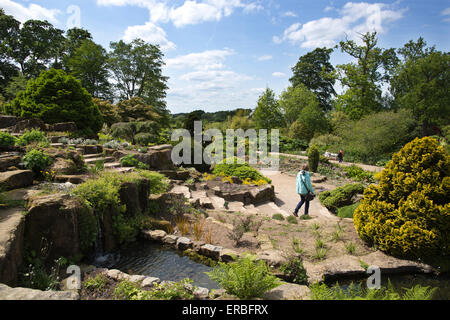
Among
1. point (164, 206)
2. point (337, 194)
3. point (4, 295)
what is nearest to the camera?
point (4, 295)

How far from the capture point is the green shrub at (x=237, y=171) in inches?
455

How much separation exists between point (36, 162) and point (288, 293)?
6095mm

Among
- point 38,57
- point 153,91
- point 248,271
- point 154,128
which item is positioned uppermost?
point 38,57

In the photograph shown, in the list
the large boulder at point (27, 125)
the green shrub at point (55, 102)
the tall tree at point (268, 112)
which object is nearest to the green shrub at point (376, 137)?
the tall tree at point (268, 112)

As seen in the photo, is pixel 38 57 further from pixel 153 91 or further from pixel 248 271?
pixel 248 271

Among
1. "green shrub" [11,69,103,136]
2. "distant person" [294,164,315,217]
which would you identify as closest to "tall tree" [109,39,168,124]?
"green shrub" [11,69,103,136]

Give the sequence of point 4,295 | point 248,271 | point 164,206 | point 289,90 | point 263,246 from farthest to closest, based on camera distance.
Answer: point 289,90 < point 164,206 < point 263,246 < point 248,271 < point 4,295

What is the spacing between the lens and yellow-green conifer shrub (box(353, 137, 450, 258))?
163 inches

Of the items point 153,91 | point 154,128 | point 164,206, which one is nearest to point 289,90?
point 153,91

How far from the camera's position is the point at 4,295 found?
240 centimetres

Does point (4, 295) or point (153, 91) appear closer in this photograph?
point (4, 295)

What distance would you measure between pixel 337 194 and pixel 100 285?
7.59 metres

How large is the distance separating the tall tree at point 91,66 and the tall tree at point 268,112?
18.0m

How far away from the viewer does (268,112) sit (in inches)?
1185
